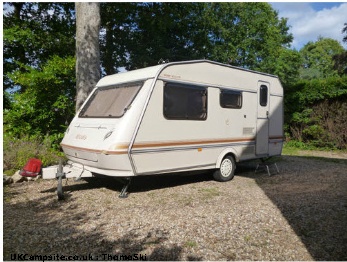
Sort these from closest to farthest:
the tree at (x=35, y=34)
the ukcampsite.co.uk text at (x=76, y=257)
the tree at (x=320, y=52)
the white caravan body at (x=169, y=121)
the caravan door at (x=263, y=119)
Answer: the ukcampsite.co.uk text at (x=76, y=257) → the white caravan body at (x=169, y=121) → the caravan door at (x=263, y=119) → the tree at (x=35, y=34) → the tree at (x=320, y=52)

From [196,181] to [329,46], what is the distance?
157ft

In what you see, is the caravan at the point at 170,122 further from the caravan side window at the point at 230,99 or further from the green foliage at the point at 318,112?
the green foliage at the point at 318,112

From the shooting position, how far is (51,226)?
434cm

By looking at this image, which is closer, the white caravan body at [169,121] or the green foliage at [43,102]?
the white caravan body at [169,121]

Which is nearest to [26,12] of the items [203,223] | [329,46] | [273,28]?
[203,223]

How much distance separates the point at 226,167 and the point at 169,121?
7.07 ft

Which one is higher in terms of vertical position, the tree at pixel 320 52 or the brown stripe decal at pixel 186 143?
the tree at pixel 320 52

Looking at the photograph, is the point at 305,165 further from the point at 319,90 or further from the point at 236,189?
the point at 319,90

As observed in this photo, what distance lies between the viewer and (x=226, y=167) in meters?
7.46

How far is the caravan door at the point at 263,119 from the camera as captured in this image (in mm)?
8180

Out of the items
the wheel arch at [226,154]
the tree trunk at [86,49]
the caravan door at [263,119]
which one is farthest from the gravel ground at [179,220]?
the tree trunk at [86,49]

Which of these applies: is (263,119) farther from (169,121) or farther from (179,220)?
(179,220)

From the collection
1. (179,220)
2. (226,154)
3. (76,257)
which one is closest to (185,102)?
(226,154)

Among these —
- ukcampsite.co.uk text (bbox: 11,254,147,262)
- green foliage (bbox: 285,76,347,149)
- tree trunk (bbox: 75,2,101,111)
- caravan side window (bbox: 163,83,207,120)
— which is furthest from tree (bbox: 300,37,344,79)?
ukcampsite.co.uk text (bbox: 11,254,147,262)
